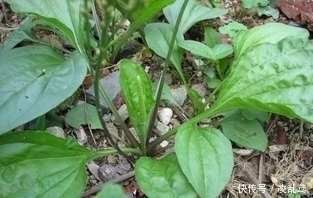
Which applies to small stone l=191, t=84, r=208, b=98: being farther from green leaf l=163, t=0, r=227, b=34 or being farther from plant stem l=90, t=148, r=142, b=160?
plant stem l=90, t=148, r=142, b=160

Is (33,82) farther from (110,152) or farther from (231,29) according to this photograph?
(231,29)

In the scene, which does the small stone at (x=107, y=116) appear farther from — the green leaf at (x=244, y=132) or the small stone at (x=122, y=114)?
the green leaf at (x=244, y=132)

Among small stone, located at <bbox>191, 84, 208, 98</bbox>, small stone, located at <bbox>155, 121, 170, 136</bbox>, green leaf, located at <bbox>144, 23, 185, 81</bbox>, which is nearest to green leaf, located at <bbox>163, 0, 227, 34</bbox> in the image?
green leaf, located at <bbox>144, 23, 185, 81</bbox>

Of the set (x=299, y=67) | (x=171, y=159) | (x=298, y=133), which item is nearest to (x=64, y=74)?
(x=171, y=159)

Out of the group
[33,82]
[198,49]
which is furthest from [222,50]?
[33,82]

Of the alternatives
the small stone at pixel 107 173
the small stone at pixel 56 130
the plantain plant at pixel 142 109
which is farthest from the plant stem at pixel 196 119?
the small stone at pixel 56 130
